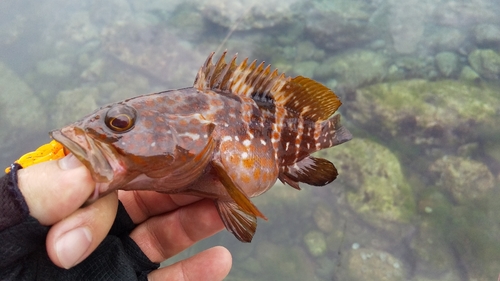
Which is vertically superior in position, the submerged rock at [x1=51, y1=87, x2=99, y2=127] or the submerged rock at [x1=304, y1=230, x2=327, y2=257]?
the submerged rock at [x1=51, y1=87, x2=99, y2=127]

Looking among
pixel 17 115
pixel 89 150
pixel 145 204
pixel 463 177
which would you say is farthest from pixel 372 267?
pixel 17 115

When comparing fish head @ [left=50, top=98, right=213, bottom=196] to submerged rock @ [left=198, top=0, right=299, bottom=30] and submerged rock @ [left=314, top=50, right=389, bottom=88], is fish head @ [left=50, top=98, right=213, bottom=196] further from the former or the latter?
submerged rock @ [left=198, top=0, right=299, bottom=30]

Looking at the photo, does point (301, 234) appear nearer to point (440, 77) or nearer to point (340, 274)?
point (340, 274)

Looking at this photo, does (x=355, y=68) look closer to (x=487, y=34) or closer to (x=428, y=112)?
(x=428, y=112)

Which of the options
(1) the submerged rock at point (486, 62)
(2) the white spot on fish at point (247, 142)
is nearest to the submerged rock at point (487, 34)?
(1) the submerged rock at point (486, 62)

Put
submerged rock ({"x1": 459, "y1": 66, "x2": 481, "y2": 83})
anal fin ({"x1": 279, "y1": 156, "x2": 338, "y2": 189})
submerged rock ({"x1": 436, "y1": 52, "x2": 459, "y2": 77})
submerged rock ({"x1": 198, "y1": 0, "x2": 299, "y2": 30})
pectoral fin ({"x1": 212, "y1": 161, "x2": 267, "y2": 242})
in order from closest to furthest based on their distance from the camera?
pectoral fin ({"x1": 212, "y1": 161, "x2": 267, "y2": 242})
anal fin ({"x1": 279, "y1": 156, "x2": 338, "y2": 189})
submerged rock ({"x1": 459, "y1": 66, "x2": 481, "y2": 83})
submerged rock ({"x1": 436, "y1": 52, "x2": 459, "y2": 77})
submerged rock ({"x1": 198, "y1": 0, "x2": 299, "y2": 30})

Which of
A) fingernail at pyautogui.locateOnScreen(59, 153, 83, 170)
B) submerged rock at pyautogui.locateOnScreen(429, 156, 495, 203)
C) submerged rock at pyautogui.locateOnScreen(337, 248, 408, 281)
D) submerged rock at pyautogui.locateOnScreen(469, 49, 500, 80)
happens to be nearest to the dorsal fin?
fingernail at pyautogui.locateOnScreen(59, 153, 83, 170)
